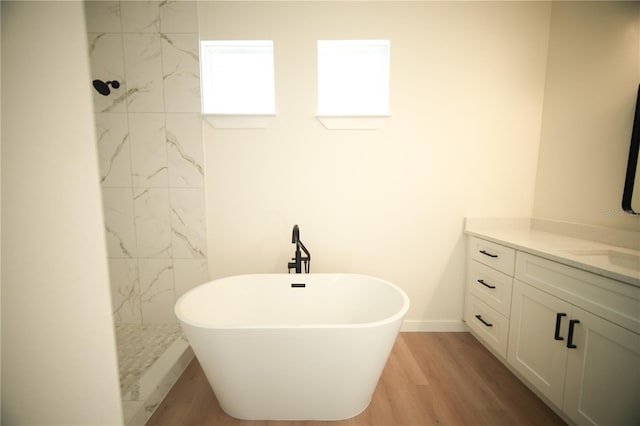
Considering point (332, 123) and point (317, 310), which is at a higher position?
point (332, 123)

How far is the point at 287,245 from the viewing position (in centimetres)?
198

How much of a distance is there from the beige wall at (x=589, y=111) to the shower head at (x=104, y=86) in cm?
Result: 315

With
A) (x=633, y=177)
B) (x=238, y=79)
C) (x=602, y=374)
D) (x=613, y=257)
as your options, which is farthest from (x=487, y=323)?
(x=238, y=79)

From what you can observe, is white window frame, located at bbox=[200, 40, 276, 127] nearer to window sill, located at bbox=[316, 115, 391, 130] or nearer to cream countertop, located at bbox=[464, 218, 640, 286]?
window sill, located at bbox=[316, 115, 391, 130]

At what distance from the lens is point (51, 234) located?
0.26 m

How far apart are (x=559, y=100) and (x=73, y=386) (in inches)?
105

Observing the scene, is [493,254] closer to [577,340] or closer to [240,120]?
[577,340]

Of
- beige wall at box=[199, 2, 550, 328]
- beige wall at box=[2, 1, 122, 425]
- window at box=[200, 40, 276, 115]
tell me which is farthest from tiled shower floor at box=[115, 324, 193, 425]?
window at box=[200, 40, 276, 115]

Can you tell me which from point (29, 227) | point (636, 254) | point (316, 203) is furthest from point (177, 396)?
point (636, 254)

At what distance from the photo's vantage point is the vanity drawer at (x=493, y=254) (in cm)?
151

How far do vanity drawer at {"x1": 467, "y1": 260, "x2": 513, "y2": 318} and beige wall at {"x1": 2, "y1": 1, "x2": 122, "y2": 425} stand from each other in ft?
6.28

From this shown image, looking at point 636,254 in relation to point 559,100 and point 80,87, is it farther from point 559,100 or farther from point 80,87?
point 80,87

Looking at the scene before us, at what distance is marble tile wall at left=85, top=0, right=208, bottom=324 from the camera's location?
5.85ft

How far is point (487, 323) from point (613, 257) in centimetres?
78
